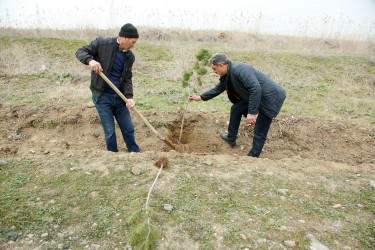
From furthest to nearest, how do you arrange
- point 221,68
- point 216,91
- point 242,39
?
point 242,39 → point 216,91 → point 221,68

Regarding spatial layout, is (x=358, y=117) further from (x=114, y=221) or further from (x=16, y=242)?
(x=16, y=242)

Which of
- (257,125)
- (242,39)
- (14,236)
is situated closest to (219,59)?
(257,125)

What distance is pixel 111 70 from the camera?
3.03 meters

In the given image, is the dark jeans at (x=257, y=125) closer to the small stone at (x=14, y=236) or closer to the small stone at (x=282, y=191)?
the small stone at (x=282, y=191)

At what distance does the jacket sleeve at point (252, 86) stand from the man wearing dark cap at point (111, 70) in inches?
52.1

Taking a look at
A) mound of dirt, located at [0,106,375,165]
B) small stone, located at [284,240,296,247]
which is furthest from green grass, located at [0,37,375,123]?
small stone, located at [284,240,296,247]

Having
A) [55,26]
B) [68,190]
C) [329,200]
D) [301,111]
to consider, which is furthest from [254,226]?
[55,26]

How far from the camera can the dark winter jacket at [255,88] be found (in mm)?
2996

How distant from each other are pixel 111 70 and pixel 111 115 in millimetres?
560

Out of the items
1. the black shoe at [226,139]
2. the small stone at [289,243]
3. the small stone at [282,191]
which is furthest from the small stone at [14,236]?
the black shoe at [226,139]

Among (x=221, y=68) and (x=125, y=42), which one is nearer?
(x=125, y=42)

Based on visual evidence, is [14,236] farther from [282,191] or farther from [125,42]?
[282,191]

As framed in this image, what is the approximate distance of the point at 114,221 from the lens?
203 centimetres

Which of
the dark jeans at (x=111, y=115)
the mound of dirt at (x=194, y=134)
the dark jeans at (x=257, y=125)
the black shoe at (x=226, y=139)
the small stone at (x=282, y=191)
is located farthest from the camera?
the black shoe at (x=226, y=139)
